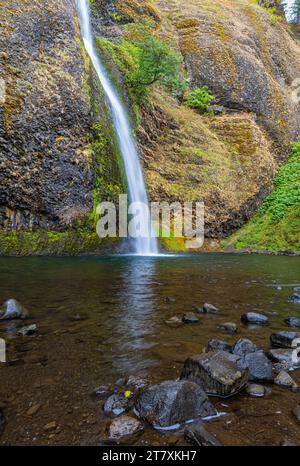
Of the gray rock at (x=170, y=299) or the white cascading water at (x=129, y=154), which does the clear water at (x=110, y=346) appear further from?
the white cascading water at (x=129, y=154)

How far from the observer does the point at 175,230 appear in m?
18.4

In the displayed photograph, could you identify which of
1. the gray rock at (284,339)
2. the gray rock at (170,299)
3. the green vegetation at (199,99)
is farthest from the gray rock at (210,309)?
the green vegetation at (199,99)

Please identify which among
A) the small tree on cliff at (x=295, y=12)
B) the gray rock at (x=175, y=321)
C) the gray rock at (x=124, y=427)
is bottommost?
the gray rock at (x=124, y=427)

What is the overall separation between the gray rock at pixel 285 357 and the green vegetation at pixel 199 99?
81.6 feet

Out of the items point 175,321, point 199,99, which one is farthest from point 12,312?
point 199,99

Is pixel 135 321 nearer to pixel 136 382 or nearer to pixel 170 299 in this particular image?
pixel 170 299

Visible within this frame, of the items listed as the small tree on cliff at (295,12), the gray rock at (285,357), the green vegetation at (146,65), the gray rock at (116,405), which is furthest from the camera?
the small tree on cliff at (295,12)

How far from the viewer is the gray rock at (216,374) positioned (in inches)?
104

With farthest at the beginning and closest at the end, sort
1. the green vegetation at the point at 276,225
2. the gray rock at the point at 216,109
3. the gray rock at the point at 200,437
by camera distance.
Result: the gray rock at the point at 216,109
the green vegetation at the point at 276,225
the gray rock at the point at 200,437

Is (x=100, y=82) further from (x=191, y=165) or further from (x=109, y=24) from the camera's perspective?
(x=109, y=24)

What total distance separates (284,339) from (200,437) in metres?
2.10

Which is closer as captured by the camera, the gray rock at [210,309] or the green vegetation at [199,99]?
the gray rock at [210,309]

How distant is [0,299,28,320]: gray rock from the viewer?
4508 mm

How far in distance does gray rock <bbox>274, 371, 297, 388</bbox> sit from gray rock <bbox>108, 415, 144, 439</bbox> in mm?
1364
